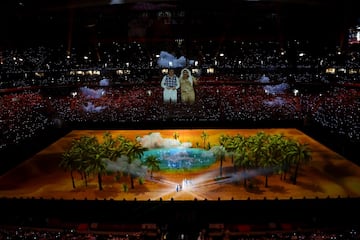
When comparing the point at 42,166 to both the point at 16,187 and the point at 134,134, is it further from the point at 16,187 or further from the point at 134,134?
the point at 134,134

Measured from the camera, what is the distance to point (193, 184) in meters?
29.3

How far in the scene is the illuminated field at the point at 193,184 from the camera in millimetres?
27344

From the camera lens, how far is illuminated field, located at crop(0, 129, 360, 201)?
27.3 metres

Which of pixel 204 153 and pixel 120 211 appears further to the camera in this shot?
pixel 204 153

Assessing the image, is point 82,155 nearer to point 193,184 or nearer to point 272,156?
point 193,184

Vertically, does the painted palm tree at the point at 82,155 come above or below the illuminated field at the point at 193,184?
above

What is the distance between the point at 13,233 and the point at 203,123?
2993 centimetres

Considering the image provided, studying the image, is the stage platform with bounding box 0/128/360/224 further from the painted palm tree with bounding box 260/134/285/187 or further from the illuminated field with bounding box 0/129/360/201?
the painted palm tree with bounding box 260/134/285/187

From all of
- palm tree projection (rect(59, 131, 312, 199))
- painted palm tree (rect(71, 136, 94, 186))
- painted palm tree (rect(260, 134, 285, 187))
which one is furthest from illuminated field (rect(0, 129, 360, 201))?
painted palm tree (rect(71, 136, 94, 186))

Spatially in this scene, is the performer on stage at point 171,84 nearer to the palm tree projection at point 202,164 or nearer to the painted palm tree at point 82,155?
the palm tree projection at point 202,164

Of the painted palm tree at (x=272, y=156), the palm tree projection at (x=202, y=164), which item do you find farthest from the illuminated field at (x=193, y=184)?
the painted palm tree at (x=272, y=156)

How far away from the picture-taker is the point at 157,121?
45.9 m

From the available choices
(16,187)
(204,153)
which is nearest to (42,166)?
(16,187)

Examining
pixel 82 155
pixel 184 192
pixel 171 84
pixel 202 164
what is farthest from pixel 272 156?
pixel 171 84
